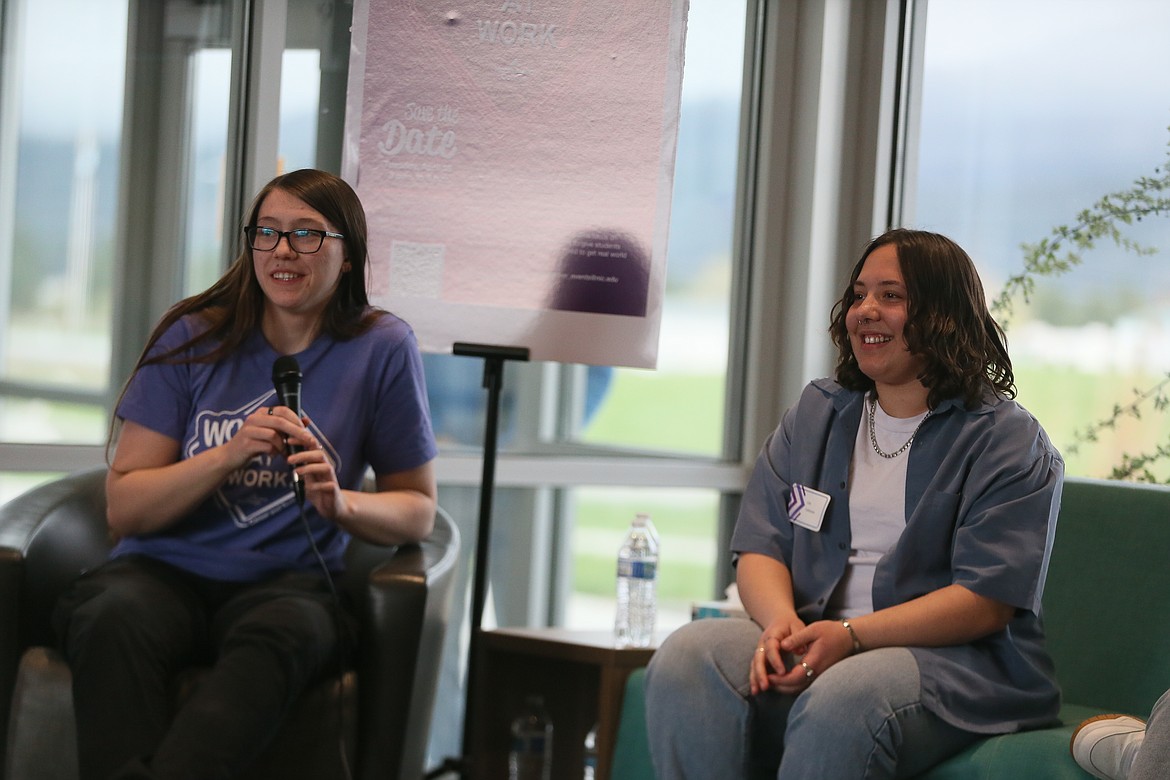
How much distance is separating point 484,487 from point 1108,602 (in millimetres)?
1333

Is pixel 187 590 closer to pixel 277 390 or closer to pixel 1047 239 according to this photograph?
pixel 277 390

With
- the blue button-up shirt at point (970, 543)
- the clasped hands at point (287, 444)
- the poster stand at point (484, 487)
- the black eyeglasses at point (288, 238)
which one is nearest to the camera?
the blue button-up shirt at point (970, 543)

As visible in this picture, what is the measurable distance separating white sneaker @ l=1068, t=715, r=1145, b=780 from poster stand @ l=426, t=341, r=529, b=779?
1.30 m

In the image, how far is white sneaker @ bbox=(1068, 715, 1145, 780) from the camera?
1.80 meters

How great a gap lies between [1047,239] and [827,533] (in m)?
1.45

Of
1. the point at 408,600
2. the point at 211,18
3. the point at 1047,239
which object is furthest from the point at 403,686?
the point at 1047,239

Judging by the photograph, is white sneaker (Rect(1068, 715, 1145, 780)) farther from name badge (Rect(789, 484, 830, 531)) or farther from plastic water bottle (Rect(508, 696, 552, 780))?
plastic water bottle (Rect(508, 696, 552, 780))

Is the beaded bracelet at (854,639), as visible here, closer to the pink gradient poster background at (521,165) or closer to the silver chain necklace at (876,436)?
the silver chain necklace at (876,436)

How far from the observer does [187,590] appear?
7.22 feet

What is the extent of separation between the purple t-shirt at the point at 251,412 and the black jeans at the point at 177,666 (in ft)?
0.40

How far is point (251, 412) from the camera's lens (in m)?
2.33

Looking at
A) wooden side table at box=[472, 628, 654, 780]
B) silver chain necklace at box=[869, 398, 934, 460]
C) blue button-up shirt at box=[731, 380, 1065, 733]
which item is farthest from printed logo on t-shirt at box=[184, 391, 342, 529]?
silver chain necklace at box=[869, 398, 934, 460]

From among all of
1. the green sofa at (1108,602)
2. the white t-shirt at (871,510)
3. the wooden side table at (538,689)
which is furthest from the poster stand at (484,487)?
the white t-shirt at (871,510)

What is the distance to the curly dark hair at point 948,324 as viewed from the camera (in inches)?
85.6
